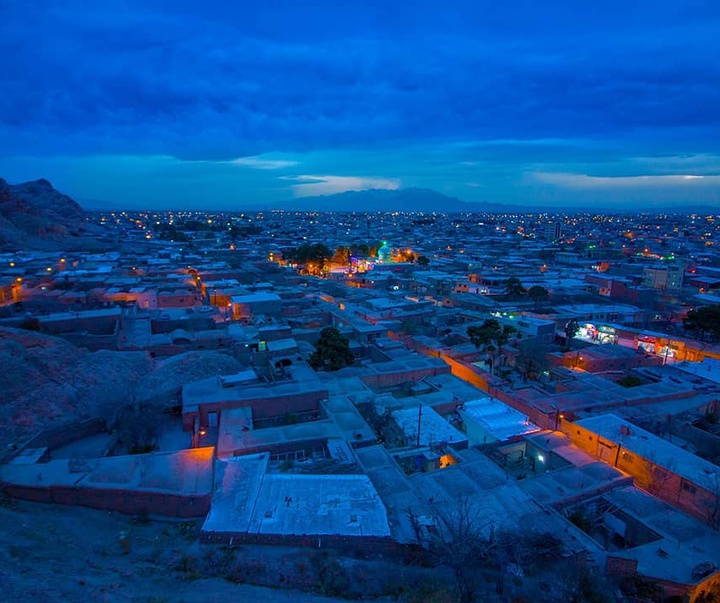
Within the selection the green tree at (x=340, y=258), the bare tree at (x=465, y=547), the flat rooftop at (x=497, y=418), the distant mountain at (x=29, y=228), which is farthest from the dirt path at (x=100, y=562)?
the distant mountain at (x=29, y=228)

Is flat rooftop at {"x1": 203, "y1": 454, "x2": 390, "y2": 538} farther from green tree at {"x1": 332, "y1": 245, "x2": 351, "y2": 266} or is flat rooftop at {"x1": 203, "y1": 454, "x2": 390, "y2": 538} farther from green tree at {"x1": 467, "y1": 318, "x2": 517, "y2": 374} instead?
Answer: green tree at {"x1": 332, "y1": 245, "x2": 351, "y2": 266}

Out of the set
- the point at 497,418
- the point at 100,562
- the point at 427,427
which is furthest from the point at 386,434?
the point at 100,562

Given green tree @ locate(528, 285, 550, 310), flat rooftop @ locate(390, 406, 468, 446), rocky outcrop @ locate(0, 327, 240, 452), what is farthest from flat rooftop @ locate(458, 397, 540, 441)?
green tree @ locate(528, 285, 550, 310)

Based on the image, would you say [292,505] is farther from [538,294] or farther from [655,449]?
[538,294]

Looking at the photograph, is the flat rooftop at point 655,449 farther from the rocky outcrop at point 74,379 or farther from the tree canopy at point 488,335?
the rocky outcrop at point 74,379

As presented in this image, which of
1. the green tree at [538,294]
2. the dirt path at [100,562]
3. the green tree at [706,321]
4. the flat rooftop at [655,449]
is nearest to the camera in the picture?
the dirt path at [100,562]
